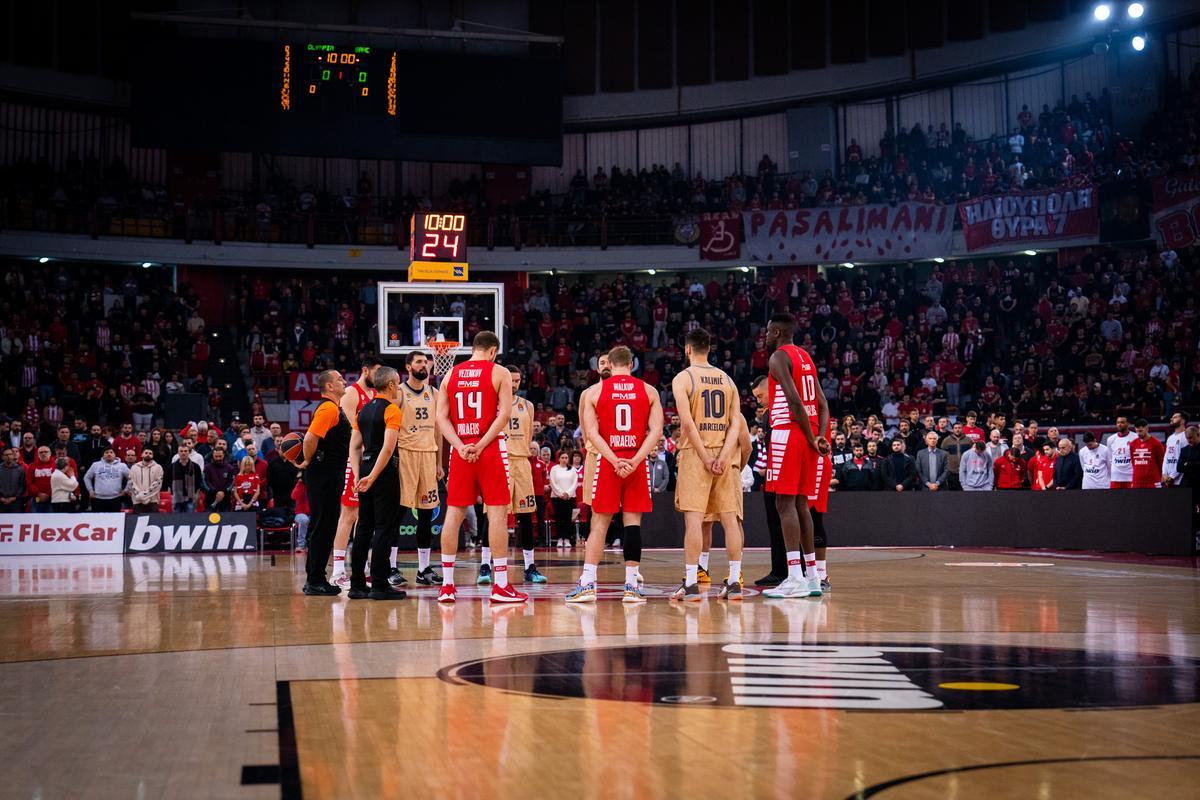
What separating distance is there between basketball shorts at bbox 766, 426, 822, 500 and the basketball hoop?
10.4 metres

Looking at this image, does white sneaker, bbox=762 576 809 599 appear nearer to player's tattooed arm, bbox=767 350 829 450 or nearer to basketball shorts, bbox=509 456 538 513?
player's tattooed arm, bbox=767 350 829 450

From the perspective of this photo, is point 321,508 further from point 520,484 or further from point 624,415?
point 624,415

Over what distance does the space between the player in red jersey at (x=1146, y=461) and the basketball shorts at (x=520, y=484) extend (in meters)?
11.0

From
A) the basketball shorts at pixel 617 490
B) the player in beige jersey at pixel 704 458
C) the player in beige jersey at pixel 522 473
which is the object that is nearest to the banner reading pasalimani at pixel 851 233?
the player in beige jersey at pixel 522 473

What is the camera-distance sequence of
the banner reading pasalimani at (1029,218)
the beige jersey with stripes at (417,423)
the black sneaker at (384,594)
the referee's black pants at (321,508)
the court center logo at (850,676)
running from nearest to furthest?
1. the court center logo at (850,676)
2. the black sneaker at (384,594)
3. the referee's black pants at (321,508)
4. the beige jersey with stripes at (417,423)
5. the banner reading pasalimani at (1029,218)

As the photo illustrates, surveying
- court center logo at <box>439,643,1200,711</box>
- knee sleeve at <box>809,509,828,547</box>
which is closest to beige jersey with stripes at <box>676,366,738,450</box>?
knee sleeve at <box>809,509,828,547</box>

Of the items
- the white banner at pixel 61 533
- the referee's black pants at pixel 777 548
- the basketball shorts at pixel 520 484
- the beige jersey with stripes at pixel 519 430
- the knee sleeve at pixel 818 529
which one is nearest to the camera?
the knee sleeve at pixel 818 529

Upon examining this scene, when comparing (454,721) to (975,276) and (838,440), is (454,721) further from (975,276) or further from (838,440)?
(975,276)

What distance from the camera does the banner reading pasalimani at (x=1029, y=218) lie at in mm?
30312

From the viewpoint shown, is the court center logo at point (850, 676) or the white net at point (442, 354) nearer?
the court center logo at point (850, 676)

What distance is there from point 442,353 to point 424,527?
28.1 feet

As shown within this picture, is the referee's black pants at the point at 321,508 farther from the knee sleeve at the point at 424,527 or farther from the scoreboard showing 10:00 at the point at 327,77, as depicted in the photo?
the scoreboard showing 10:00 at the point at 327,77

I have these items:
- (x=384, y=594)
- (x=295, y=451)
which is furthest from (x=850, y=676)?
(x=295, y=451)

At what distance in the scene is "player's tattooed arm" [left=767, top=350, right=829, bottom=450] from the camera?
33.5 ft
